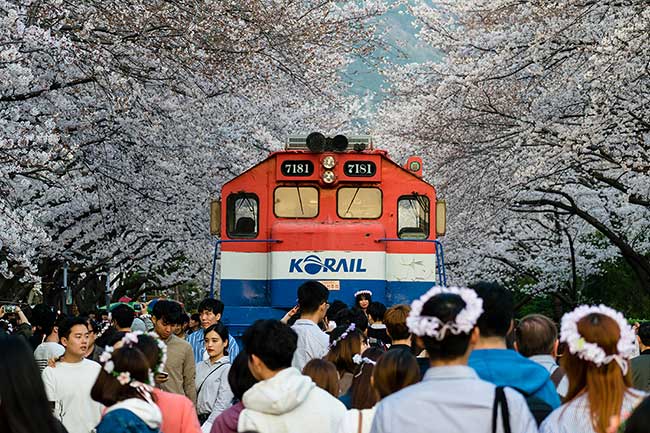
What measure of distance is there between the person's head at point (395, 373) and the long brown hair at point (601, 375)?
0.93 m

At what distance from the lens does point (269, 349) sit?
6.03 meters

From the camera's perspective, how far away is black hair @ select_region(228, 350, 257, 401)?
6.44 meters

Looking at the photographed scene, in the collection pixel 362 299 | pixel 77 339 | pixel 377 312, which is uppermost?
pixel 362 299

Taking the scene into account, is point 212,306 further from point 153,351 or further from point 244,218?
point 153,351

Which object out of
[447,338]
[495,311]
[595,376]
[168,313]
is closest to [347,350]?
[495,311]

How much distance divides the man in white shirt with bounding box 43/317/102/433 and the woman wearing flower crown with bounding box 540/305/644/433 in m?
3.97

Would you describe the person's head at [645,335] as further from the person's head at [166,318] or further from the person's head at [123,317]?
the person's head at [123,317]

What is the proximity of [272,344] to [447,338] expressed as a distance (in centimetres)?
117

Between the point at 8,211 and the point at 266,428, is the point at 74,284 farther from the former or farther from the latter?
the point at 266,428

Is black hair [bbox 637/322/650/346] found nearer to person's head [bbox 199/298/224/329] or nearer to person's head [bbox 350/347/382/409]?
person's head [bbox 350/347/382/409]

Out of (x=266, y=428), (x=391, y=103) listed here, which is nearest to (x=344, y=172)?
(x=266, y=428)

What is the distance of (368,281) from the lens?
50.8 ft

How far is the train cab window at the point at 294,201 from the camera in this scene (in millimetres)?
16078

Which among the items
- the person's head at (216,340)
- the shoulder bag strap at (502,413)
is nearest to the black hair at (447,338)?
the shoulder bag strap at (502,413)
